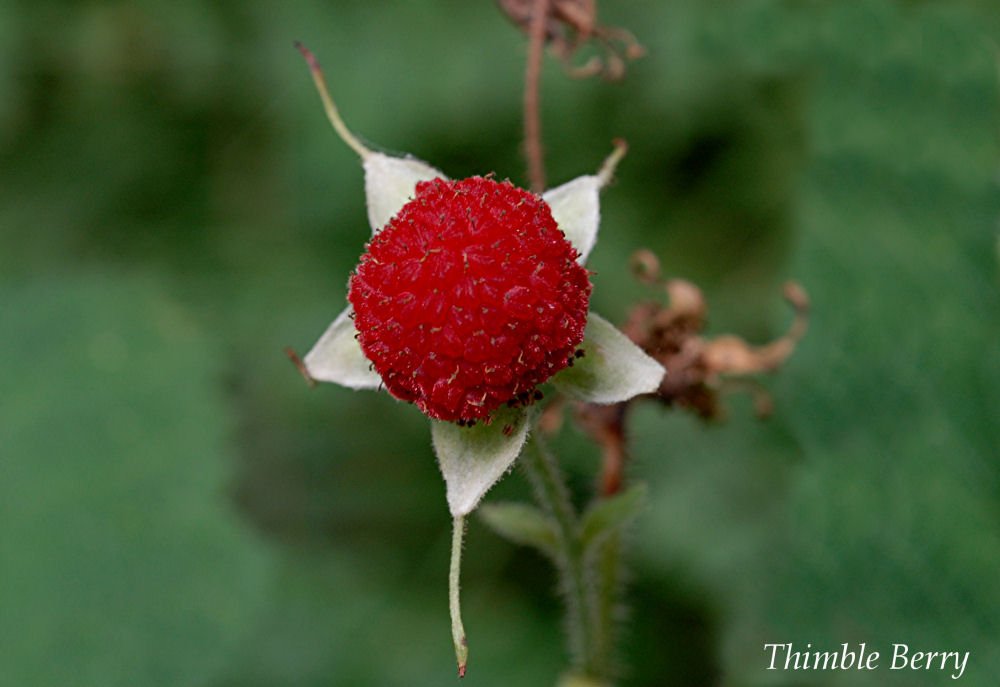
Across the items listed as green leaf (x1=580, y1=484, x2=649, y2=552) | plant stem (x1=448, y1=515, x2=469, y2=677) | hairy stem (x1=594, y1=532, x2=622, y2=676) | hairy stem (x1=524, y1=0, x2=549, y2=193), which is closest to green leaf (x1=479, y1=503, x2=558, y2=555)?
green leaf (x1=580, y1=484, x2=649, y2=552)

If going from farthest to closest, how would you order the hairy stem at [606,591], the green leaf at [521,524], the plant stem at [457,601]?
the hairy stem at [606,591] < the green leaf at [521,524] < the plant stem at [457,601]

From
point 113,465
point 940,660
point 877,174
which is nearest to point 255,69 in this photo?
point 113,465

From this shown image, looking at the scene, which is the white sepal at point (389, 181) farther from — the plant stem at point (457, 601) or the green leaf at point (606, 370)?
the plant stem at point (457, 601)

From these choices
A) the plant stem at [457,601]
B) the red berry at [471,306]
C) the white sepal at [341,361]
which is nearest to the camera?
the plant stem at [457,601]

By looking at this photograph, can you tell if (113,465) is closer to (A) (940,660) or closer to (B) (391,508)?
(B) (391,508)

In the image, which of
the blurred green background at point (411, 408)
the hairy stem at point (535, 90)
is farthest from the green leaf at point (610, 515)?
the hairy stem at point (535, 90)

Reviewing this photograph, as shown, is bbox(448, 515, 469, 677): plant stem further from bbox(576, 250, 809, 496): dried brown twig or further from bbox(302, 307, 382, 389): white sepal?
bbox(576, 250, 809, 496): dried brown twig
